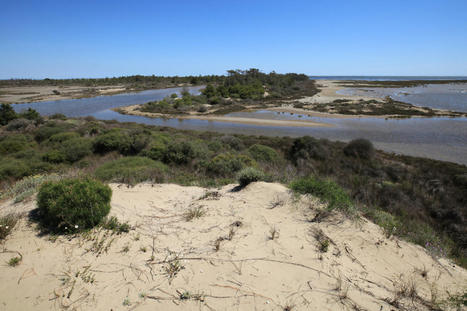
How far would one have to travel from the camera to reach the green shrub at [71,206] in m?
4.29

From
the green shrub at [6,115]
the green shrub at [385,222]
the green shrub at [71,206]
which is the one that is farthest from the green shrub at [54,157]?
the green shrub at [6,115]

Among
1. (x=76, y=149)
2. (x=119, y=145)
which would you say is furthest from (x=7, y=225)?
(x=119, y=145)

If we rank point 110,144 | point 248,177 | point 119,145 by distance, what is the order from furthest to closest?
point 119,145 < point 110,144 < point 248,177

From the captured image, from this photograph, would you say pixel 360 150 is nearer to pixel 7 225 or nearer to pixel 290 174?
pixel 290 174

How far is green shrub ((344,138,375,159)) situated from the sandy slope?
1320 centimetres

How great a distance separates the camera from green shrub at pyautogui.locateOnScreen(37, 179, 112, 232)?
4.29 m

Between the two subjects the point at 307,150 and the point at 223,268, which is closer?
the point at 223,268

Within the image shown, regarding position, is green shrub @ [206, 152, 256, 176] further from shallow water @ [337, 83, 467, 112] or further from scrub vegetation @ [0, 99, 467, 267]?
shallow water @ [337, 83, 467, 112]

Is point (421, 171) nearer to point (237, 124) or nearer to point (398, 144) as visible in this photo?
point (398, 144)

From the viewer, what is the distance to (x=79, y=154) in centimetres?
1402

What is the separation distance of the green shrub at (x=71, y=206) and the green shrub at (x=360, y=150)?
16435 mm

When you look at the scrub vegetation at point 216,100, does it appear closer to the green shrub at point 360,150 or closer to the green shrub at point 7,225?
the green shrub at point 360,150

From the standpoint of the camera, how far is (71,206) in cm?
438

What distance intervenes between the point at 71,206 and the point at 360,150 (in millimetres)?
17484
